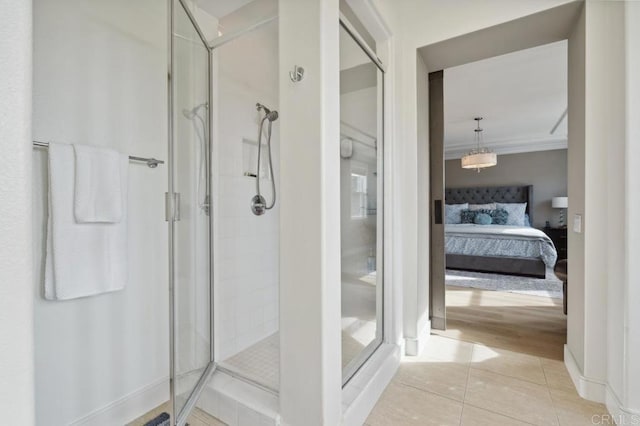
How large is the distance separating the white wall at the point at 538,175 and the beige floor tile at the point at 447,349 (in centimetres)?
532

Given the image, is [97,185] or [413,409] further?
[413,409]

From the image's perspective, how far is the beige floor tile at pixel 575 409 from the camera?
1452 millimetres

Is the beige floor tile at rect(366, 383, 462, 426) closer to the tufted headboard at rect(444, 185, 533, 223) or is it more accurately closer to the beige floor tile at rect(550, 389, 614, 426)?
the beige floor tile at rect(550, 389, 614, 426)

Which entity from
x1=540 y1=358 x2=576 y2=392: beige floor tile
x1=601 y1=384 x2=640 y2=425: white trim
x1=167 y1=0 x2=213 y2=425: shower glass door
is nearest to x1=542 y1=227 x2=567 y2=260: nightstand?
x1=540 y1=358 x2=576 y2=392: beige floor tile

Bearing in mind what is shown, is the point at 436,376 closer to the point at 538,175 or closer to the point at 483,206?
the point at 483,206

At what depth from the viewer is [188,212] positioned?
4.70 ft

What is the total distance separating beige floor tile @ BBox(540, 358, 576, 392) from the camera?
5.68ft

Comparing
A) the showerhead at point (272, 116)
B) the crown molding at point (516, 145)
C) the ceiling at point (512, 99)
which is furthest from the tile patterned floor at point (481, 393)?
the crown molding at point (516, 145)

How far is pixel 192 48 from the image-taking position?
4.86 feet

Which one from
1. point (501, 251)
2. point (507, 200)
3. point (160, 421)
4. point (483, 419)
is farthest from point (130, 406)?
point (507, 200)

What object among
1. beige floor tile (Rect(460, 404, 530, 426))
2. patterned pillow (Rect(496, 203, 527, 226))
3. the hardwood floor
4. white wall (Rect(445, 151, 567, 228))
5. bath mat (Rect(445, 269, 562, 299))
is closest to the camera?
beige floor tile (Rect(460, 404, 530, 426))

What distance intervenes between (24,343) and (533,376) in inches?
94.8

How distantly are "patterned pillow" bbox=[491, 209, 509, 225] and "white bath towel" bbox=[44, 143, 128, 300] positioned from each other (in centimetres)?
652

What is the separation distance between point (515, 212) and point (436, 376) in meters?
5.41
